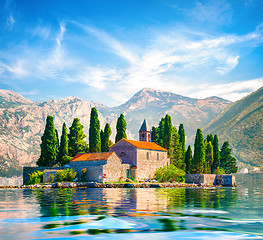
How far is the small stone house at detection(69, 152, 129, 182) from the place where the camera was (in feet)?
169

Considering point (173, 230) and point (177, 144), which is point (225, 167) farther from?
point (173, 230)

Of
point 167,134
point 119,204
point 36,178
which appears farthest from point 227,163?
point 119,204

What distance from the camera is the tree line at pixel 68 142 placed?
59406mm

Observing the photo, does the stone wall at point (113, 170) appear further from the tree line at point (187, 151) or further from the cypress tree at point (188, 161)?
the cypress tree at point (188, 161)

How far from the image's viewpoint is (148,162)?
6116 centimetres

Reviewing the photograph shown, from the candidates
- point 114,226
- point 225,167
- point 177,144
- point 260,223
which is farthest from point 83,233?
point 225,167

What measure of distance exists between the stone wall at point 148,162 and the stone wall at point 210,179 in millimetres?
6003

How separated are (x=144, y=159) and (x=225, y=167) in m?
33.5

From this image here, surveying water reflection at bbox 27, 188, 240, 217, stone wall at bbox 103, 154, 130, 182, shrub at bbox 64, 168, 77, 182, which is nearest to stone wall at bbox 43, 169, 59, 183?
shrub at bbox 64, 168, 77, 182

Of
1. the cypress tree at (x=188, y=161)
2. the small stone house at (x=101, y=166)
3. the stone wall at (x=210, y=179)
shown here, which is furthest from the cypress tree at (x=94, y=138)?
the cypress tree at (x=188, y=161)

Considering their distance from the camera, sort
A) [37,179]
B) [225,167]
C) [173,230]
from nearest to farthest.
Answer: [173,230]
[37,179]
[225,167]

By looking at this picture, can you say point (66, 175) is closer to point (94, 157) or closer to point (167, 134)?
point (94, 157)

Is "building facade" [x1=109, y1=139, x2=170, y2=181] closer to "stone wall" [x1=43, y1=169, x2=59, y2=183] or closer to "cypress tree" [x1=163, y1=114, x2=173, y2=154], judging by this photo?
"cypress tree" [x1=163, y1=114, x2=173, y2=154]

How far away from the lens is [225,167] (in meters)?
84.5
